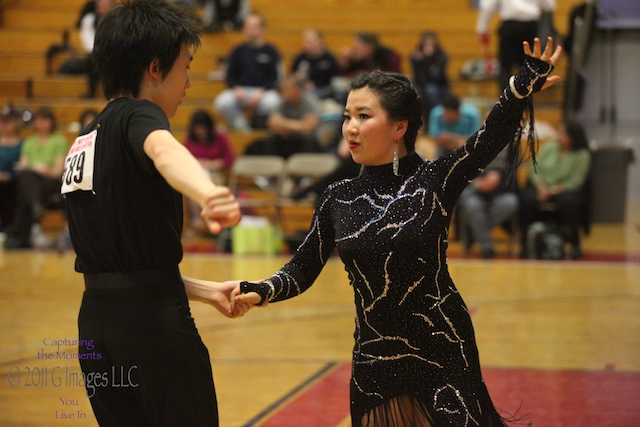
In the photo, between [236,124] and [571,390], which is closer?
[571,390]

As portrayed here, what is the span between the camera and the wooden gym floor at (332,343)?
5176 mm

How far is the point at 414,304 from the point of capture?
3234 mm

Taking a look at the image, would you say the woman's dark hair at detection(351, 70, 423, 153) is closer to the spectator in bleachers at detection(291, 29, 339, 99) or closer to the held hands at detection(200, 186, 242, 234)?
the held hands at detection(200, 186, 242, 234)

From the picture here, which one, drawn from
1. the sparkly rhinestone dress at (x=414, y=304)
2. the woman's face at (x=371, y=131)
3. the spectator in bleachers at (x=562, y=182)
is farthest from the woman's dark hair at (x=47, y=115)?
the sparkly rhinestone dress at (x=414, y=304)

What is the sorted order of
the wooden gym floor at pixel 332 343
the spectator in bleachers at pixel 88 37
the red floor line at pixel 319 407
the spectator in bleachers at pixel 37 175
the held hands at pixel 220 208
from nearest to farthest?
the held hands at pixel 220 208, the red floor line at pixel 319 407, the wooden gym floor at pixel 332 343, the spectator in bleachers at pixel 37 175, the spectator in bleachers at pixel 88 37

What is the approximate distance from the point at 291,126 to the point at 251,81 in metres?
1.54

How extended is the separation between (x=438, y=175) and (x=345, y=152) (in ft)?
25.2

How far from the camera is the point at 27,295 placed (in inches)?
338

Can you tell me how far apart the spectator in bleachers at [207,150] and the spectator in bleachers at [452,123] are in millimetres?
2709

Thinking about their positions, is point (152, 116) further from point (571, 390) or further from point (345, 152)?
point (345, 152)

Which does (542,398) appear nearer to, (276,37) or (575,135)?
(575,135)

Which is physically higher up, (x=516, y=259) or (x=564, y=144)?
(x=564, y=144)

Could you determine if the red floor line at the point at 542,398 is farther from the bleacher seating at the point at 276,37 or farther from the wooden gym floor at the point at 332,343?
the bleacher seating at the point at 276,37

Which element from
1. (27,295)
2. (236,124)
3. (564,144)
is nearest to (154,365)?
(27,295)
